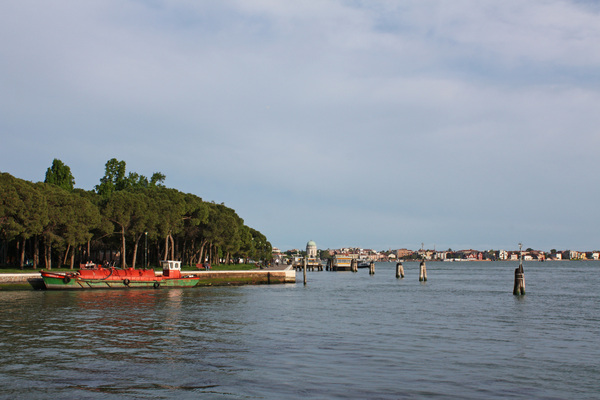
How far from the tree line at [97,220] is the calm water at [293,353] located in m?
23.9

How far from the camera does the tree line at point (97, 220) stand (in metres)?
69.2

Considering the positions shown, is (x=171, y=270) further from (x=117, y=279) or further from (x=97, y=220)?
(x=97, y=220)

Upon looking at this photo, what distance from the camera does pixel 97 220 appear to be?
79750mm

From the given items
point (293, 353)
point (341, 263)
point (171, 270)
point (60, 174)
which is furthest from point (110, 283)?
point (341, 263)

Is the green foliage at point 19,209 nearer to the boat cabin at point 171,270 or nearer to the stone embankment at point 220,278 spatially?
the stone embankment at point 220,278

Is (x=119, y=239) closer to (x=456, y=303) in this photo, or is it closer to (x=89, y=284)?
(x=89, y=284)

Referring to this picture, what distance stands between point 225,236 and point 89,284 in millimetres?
45638

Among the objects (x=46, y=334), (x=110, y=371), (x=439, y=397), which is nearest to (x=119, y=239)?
(x=46, y=334)

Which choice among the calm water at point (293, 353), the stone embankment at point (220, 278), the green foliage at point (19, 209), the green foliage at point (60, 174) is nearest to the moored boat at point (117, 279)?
the stone embankment at point (220, 278)

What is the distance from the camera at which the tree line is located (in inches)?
2726

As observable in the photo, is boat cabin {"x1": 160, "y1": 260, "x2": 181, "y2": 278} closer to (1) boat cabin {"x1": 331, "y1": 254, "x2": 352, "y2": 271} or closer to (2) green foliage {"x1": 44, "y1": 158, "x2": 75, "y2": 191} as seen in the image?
(2) green foliage {"x1": 44, "y1": 158, "x2": 75, "y2": 191}

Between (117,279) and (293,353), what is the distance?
50428 mm

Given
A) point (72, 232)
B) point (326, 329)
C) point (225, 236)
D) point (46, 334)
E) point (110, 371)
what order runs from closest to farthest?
point (110, 371) < point (46, 334) < point (326, 329) < point (72, 232) < point (225, 236)

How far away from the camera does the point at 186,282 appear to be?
78125mm
